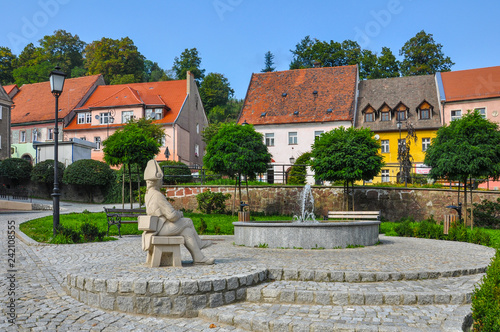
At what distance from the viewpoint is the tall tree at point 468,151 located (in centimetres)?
1975

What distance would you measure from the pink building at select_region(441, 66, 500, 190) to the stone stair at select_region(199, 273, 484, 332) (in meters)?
33.0

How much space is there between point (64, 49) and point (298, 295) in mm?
86618

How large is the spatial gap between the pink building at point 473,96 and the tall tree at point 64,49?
200 ft

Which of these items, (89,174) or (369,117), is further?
(369,117)

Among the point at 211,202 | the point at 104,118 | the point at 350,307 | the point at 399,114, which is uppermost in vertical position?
the point at 104,118

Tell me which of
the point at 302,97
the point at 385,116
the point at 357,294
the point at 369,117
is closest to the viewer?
the point at 357,294

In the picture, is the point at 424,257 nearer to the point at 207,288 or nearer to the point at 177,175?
the point at 207,288

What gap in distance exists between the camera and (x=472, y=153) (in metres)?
19.7

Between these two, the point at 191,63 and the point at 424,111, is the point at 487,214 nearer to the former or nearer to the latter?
the point at 424,111

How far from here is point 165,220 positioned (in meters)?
7.93

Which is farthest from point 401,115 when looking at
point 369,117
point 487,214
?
point 487,214

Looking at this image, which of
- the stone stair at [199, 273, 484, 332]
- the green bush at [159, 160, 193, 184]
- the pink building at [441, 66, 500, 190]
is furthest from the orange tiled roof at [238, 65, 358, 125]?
the stone stair at [199, 273, 484, 332]

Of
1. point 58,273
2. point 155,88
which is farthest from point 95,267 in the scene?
point 155,88

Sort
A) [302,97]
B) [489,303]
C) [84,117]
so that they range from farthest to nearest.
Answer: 1. [84,117]
2. [302,97]
3. [489,303]
